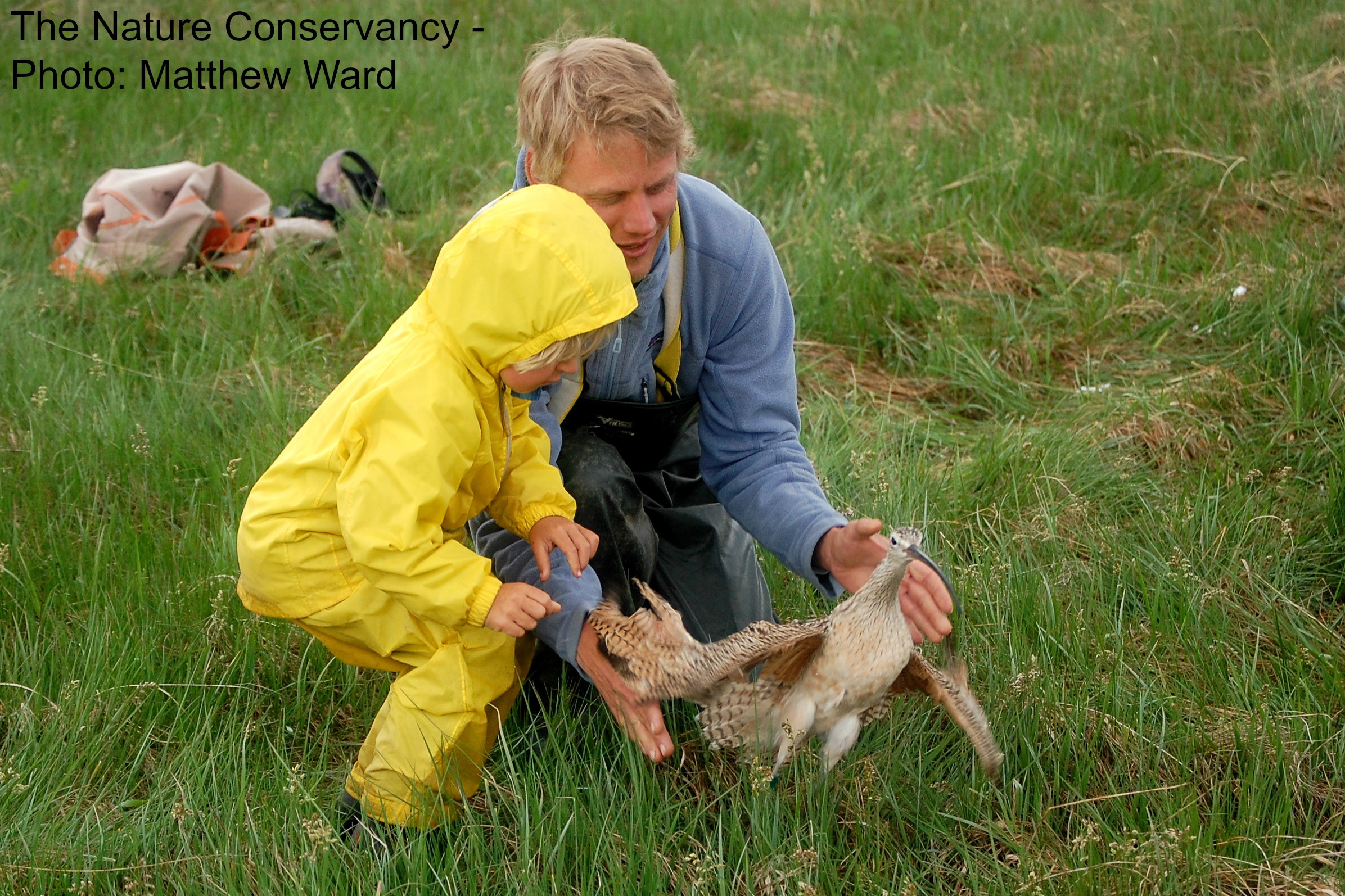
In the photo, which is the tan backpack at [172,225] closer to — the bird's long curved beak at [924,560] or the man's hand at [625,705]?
the man's hand at [625,705]

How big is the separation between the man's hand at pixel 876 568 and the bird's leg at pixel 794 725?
0.30 m

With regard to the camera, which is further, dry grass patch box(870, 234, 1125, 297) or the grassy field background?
dry grass patch box(870, 234, 1125, 297)

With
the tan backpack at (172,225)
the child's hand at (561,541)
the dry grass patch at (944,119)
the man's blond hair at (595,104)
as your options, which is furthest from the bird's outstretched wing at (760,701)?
the dry grass patch at (944,119)

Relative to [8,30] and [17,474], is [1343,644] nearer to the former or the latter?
[17,474]

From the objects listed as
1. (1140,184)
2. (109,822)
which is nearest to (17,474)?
(109,822)

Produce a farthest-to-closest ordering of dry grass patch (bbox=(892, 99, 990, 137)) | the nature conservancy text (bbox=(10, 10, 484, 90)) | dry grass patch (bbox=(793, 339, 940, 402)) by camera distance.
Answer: the nature conservancy text (bbox=(10, 10, 484, 90)) < dry grass patch (bbox=(892, 99, 990, 137)) < dry grass patch (bbox=(793, 339, 940, 402))

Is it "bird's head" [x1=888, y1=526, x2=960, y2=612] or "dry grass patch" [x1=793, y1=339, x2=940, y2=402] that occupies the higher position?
"bird's head" [x1=888, y1=526, x2=960, y2=612]

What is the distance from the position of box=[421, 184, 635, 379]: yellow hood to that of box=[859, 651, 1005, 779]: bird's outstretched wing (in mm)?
1091

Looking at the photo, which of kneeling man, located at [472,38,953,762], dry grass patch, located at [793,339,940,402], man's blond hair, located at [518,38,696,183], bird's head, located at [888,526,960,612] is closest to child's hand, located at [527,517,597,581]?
kneeling man, located at [472,38,953,762]

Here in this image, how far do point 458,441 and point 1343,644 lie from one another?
2559 millimetres

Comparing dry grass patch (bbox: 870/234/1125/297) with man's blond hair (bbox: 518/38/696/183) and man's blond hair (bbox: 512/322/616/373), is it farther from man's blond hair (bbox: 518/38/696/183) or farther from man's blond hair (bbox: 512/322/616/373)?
man's blond hair (bbox: 512/322/616/373)

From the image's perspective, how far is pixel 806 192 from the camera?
588 centimetres

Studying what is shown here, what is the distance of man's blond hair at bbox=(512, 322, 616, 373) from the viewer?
8.21ft

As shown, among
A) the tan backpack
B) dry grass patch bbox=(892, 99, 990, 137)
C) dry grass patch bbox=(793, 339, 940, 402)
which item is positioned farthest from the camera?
dry grass patch bbox=(892, 99, 990, 137)
